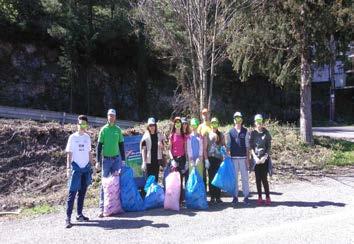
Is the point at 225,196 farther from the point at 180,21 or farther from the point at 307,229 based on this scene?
the point at 180,21

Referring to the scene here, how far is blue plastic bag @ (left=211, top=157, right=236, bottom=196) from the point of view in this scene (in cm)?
976

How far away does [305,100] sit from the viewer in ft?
56.8

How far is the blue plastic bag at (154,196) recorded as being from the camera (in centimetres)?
948

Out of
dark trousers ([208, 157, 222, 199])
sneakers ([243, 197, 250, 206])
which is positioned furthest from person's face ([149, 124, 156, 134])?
sneakers ([243, 197, 250, 206])

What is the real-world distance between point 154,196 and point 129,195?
51cm

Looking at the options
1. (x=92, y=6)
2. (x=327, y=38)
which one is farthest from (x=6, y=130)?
(x=92, y=6)

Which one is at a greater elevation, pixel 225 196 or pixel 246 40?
pixel 246 40

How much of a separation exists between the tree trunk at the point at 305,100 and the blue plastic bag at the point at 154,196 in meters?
8.91

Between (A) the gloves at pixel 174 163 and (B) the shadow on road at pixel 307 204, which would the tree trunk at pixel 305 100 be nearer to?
(B) the shadow on road at pixel 307 204

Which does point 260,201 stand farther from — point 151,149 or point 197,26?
point 197,26

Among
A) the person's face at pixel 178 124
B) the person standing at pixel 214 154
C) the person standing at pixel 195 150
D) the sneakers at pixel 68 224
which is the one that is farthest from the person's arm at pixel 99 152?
the person standing at pixel 214 154

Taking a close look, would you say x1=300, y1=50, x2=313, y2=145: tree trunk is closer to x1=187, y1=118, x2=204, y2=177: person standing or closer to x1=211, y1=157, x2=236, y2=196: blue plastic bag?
x1=211, y1=157, x2=236, y2=196: blue plastic bag

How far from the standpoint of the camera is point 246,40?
16984 millimetres

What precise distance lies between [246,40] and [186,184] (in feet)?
28.4
